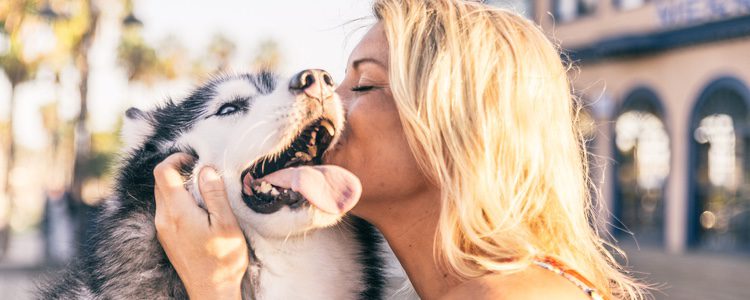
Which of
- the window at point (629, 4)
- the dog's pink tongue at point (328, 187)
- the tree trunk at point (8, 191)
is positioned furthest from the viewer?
the tree trunk at point (8, 191)

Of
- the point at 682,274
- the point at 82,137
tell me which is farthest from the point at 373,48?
the point at 682,274

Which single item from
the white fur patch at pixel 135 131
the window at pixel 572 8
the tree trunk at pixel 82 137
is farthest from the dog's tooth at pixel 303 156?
the window at pixel 572 8

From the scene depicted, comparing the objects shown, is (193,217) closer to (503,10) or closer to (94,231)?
(94,231)

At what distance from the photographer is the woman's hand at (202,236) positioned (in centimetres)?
263

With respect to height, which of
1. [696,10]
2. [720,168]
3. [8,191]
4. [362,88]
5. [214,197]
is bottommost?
[8,191]

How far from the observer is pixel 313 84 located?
9.34 ft

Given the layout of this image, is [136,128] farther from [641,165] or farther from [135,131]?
[641,165]

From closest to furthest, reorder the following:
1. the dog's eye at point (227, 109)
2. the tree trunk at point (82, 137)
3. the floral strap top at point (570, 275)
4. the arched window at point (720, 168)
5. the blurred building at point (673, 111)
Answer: the floral strap top at point (570, 275)
the dog's eye at point (227, 109)
the tree trunk at point (82, 137)
the arched window at point (720, 168)
the blurred building at point (673, 111)

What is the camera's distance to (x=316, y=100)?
2857 mm

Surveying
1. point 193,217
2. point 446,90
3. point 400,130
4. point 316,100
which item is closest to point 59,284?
point 193,217

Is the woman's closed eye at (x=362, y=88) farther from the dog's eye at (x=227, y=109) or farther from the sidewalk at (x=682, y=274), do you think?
the sidewalk at (x=682, y=274)

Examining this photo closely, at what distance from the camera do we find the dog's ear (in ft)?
10.9

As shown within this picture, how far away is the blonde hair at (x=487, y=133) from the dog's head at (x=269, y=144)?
375 mm

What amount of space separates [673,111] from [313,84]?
69.5 feet
